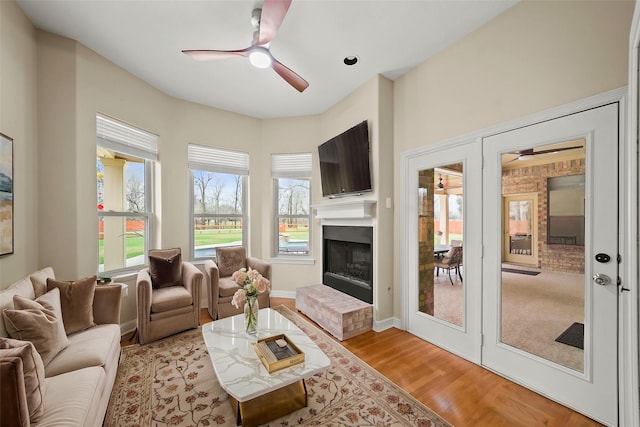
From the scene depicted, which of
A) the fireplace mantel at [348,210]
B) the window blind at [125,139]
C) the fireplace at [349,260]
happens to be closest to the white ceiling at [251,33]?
the window blind at [125,139]

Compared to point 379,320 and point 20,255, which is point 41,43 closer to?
point 20,255

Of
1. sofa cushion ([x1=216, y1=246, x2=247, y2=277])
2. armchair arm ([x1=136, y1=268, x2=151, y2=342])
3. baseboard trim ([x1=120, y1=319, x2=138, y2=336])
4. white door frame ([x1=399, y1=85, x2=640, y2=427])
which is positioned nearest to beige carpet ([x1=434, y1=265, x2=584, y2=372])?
white door frame ([x1=399, y1=85, x2=640, y2=427])

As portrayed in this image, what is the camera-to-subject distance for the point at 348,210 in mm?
3332

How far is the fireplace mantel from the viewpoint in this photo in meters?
3.10

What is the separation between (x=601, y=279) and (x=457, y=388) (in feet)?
4.18

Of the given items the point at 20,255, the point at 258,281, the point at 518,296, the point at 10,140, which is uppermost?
the point at 10,140

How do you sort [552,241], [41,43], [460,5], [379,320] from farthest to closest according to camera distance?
[379,320], [41,43], [460,5], [552,241]

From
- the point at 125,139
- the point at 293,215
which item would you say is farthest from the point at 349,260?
the point at 125,139

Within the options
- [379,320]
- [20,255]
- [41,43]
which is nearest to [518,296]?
[379,320]

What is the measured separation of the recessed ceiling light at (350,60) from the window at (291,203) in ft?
5.65

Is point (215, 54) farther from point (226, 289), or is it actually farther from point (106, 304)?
point (226, 289)

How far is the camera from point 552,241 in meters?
1.92

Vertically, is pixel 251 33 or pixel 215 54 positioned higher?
pixel 251 33

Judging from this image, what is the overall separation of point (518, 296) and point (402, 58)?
2604 mm
